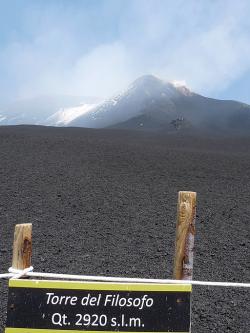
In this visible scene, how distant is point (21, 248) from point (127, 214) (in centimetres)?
644

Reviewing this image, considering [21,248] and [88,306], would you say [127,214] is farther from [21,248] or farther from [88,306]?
[88,306]

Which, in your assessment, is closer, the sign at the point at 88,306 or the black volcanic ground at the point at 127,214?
the sign at the point at 88,306

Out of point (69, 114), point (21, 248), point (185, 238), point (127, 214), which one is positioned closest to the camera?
point (21, 248)

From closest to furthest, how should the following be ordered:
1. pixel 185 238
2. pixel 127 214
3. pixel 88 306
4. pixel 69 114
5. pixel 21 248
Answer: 1. pixel 88 306
2. pixel 21 248
3. pixel 185 238
4. pixel 127 214
5. pixel 69 114

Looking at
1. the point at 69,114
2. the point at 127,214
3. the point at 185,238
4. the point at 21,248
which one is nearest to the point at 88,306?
the point at 21,248

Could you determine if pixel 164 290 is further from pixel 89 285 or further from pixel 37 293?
pixel 37 293

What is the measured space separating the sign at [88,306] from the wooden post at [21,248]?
341 millimetres

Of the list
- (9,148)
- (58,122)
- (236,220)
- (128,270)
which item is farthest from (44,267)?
(58,122)

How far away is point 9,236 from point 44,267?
1.65 meters

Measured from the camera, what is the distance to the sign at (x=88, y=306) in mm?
2883

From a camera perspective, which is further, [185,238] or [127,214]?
[127,214]

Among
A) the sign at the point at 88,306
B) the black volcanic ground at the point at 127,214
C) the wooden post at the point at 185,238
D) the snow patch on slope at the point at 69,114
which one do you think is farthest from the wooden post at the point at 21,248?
the snow patch on slope at the point at 69,114

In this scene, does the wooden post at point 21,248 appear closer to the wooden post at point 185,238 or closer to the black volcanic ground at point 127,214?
the wooden post at point 185,238

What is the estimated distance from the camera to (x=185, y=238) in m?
A: 3.45
